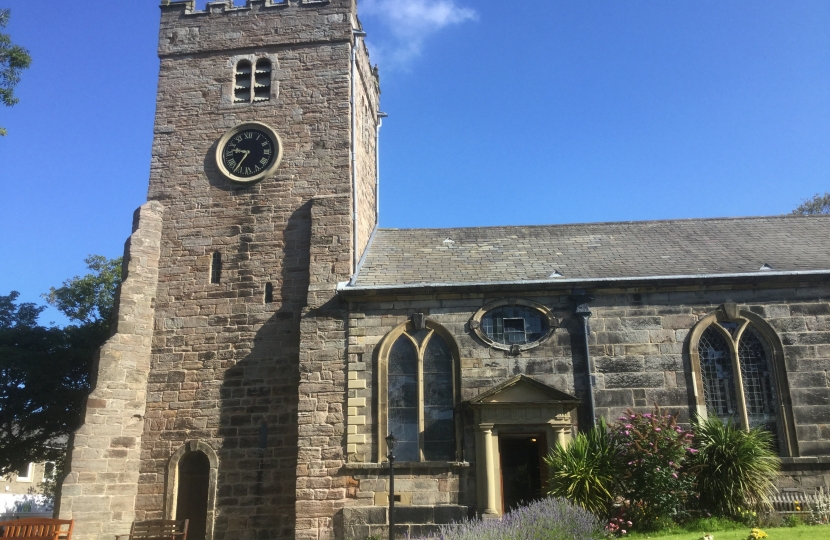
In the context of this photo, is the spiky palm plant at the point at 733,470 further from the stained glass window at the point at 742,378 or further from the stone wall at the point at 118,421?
the stone wall at the point at 118,421

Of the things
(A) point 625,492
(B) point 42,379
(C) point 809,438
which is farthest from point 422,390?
(B) point 42,379

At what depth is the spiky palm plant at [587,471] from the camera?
44.0 feet

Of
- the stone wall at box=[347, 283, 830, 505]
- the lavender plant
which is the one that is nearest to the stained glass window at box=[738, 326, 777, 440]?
the stone wall at box=[347, 283, 830, 505]

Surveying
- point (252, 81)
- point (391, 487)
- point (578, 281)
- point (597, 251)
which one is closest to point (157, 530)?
point (391, 487)

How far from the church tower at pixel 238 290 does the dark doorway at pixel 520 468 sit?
11.9ft

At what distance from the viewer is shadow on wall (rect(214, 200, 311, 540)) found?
50.5 feet

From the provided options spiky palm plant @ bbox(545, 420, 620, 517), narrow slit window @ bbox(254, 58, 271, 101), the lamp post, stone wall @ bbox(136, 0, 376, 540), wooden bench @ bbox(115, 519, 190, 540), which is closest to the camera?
the lamp post

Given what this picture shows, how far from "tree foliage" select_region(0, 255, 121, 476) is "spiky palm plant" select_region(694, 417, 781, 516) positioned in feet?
57.8

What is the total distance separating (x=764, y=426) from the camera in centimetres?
1525

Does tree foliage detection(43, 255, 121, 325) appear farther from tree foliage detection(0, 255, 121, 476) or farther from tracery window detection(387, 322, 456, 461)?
tracery window detection(387, 322, 456, 461)

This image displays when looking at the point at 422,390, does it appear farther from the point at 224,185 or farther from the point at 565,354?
the point at 224,185

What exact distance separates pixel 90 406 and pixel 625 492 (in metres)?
11.2

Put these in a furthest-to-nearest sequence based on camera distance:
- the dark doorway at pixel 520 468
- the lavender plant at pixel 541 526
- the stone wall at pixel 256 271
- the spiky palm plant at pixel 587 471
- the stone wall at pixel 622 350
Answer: the stone wall at pixel 256 271 → the dark doorway at pixel 520 468 → the stone wall at pixel 622 350 → the spiky palm plant at pixel 587 471 → the lavender plant at pixel 541 526

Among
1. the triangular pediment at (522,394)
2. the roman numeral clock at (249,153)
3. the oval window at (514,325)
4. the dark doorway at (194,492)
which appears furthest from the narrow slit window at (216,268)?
the triangular pediment at (522,394)
